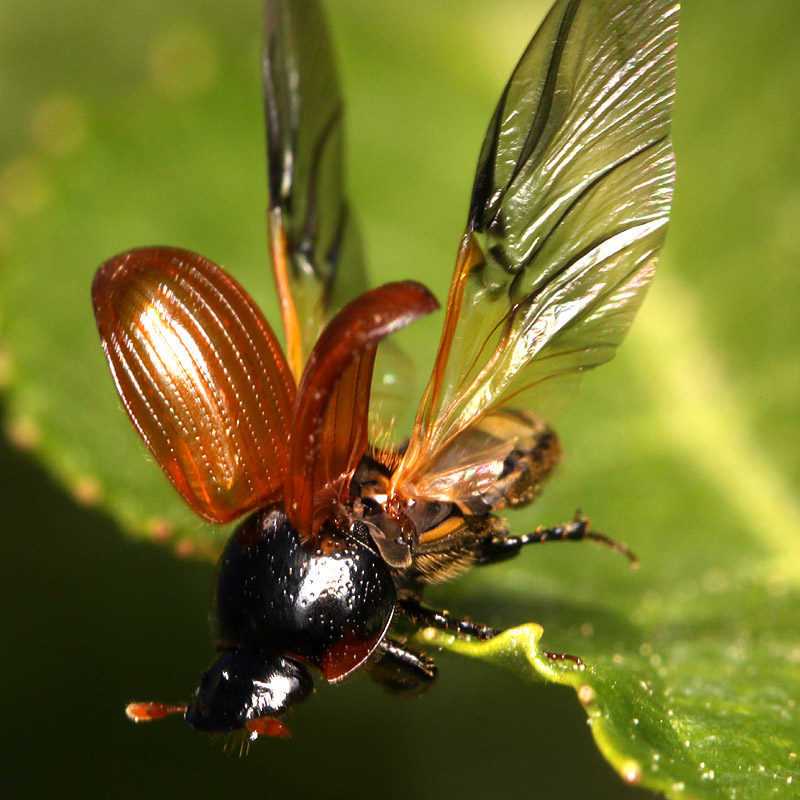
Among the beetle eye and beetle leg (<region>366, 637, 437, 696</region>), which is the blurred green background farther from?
the beetle eye

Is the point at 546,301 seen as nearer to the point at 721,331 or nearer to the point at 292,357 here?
the point at 292,357

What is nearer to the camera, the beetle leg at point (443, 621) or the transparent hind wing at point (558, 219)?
the transparent hind wing at point (558, 219)

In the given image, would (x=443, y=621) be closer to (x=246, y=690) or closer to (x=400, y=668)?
(x=400, y=668)

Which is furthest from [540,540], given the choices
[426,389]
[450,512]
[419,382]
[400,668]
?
[419,382]

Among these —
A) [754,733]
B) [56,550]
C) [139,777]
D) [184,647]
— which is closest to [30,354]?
[56,550]

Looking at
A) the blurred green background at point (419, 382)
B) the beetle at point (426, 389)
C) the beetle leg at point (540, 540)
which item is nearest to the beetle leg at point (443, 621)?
the beetle at point (426, 389)

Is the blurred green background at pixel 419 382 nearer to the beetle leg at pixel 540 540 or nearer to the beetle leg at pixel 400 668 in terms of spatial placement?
the beetle leg at pixel 540 540

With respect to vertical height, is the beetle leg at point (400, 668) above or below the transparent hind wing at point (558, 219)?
below

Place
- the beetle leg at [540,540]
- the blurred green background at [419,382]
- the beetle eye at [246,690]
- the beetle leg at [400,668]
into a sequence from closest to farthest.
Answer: the beetle eye at [246,690], the beetle leg at [400,668], the beetle leg at [540,540], the blurred green background at [419,382]
